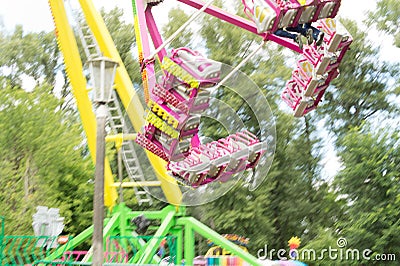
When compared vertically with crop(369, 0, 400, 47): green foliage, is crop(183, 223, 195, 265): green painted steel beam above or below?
below

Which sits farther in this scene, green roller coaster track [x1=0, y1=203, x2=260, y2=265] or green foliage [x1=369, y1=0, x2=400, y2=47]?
green foliage [x1=369, y1=0, x2=400, y2=47]

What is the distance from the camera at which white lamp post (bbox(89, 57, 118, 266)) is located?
8812 mm

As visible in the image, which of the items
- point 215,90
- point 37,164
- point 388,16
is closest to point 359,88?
point 388,16

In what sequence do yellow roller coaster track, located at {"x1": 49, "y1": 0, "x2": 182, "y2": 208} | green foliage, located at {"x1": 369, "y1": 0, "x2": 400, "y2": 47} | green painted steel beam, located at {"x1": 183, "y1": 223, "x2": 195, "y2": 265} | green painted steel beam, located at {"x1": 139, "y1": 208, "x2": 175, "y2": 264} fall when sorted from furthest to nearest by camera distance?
green foliage, located at {"x1": 369, "y1": 0, "x2": 400, "y2": 47}, yellow roller coaster track, located at {"x1": 49, "y1": 0, "x2": 182, "y2": 208}, green painted steel beam, located at {"x1": 183, "y1": 223, "x2": 195, "y2": 265}, green painted steel beam, located at {"x1": 139, "y1": 208, "x2": 175, "y2": 264}

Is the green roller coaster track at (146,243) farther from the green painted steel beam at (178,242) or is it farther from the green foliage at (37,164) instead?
the green foliage at (37,164)

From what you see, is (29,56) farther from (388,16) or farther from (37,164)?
(388,16)

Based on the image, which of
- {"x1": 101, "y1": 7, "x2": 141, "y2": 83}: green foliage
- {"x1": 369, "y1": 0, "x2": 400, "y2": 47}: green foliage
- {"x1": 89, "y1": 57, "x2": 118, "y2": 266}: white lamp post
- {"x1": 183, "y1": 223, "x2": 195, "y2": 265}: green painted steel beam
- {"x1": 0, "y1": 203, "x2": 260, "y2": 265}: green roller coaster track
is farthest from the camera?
{"x1": 101, "y1": 7, "x2": 141, "y2": 83}: green foliage

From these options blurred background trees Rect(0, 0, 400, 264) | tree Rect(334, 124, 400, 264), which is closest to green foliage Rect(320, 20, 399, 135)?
blurred background trees Rect(0, 0, 400, 264)

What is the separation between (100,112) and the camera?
29.6 feet

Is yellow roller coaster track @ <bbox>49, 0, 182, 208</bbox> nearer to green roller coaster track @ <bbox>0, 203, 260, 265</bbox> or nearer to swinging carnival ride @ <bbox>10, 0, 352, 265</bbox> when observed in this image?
green roller coaster track @ <bbox>0, 203, 260, 265</bbox>

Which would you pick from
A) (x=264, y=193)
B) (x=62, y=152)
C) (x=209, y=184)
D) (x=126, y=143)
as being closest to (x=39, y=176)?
(x=62, y=152)

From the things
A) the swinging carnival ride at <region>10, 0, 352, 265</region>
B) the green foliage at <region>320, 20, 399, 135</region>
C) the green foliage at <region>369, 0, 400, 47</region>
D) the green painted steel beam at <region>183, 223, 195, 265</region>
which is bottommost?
the green painted steel beam at <region>183, 223, 195, 265</region>

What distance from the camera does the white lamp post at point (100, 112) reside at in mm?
8812

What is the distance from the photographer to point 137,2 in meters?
12.3
